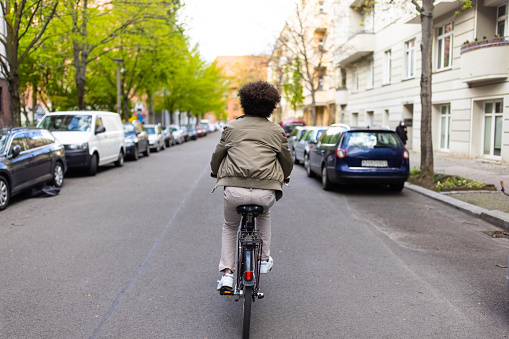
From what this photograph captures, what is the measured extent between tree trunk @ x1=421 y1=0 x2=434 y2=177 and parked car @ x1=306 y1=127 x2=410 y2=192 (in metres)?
1.84

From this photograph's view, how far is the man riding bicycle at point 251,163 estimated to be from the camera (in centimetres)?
373

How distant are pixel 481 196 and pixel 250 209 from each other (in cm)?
781

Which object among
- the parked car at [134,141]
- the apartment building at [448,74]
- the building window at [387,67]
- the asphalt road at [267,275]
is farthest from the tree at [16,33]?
the building window at [387,67]

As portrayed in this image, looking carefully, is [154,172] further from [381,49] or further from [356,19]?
[356,19]

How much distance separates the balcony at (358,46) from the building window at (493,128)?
12193mm

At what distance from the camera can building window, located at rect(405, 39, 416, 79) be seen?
23719 millimetres

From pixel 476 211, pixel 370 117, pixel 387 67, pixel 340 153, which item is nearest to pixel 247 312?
pixel 476 211

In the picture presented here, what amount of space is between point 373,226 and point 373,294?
126 inches

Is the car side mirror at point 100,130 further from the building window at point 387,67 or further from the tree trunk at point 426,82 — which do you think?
the building window at point 387,67

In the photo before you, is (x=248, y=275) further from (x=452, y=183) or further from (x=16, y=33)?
(x=16, y=33)

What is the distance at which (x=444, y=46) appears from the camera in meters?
20.6

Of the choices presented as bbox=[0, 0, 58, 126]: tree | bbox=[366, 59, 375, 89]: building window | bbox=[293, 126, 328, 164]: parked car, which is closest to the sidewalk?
bbox=[293, 126, 328, 164]: parked car

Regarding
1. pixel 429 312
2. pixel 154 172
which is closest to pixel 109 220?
pixel 429 312

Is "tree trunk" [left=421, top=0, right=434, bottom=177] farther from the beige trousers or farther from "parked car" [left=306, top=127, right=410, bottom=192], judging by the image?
the beige trousers
